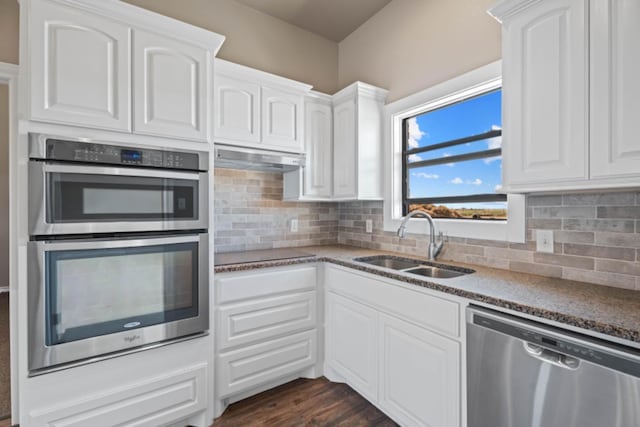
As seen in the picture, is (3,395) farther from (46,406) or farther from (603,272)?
(603,272)

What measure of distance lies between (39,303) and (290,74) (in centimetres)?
252

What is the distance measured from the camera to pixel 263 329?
6.81 feet

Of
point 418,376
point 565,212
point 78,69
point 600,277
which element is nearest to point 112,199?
point 78,69

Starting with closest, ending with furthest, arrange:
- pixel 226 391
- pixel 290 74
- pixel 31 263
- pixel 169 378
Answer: pixel 31 263
pixel 169 378
pixel 226 391
pixel 290 74

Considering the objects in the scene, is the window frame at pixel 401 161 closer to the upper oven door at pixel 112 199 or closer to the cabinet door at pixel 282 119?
the cabinet door at pixel 282 119

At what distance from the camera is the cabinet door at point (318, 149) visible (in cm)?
263

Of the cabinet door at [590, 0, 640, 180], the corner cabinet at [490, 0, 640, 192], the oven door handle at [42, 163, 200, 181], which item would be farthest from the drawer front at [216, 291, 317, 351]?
the cabinet door at [590, 0, 640, 180]

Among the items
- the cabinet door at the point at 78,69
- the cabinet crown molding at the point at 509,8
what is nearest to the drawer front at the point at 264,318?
the cabinet door at the point at 78,69

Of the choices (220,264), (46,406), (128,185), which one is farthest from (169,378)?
(128,185)

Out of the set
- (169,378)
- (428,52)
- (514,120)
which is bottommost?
(169,378)

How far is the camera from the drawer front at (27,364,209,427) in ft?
4.78

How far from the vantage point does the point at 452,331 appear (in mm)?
1464

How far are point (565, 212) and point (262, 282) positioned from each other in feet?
5.89

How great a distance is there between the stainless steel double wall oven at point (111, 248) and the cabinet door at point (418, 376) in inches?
43.7
